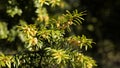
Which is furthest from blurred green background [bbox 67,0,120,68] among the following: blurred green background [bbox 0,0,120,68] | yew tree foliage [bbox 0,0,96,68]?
yew tree foliage [bbox 0,0,96,68]

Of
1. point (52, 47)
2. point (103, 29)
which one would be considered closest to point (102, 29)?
point (103, 29)

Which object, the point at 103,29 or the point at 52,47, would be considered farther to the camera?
the point at 103,29

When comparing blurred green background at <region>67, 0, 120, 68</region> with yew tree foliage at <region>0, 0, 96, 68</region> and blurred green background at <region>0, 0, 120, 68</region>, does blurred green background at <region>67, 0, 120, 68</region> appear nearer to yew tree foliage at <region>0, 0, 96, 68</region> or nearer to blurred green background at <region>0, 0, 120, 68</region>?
blurred green background at <region>0, 0, 120, 68</region>

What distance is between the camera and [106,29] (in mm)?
8586

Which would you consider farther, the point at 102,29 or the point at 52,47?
the point at 102,29

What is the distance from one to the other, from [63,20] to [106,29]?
180 inches

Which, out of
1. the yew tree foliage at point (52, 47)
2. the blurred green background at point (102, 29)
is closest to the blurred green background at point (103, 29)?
the blurred green background at point (102, 29)

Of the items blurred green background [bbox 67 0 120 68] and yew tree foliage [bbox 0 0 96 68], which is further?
blurred green background [bbox 67 0 120 68]

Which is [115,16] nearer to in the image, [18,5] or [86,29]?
[86,29]

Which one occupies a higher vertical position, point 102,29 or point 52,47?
point 102,29

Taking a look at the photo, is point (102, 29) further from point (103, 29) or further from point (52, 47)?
point (52, 47)

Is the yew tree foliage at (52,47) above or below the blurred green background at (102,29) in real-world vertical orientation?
below

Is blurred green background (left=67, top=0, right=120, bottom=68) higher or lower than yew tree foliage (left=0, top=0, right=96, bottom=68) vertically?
higher

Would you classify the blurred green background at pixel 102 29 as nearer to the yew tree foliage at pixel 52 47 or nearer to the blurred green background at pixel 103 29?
the blurred green background at pixel 103 29
